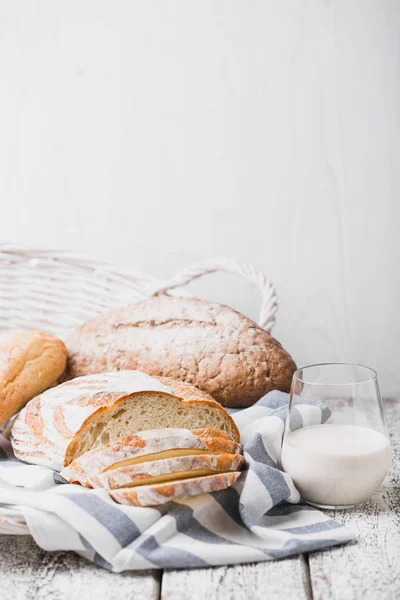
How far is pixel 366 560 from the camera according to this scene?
1.03 m

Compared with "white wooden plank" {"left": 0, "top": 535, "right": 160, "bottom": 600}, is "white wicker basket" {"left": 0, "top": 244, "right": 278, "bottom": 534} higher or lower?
higher

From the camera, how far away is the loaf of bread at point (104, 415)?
4.03 feet

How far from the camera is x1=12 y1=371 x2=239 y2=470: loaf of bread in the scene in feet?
4.03

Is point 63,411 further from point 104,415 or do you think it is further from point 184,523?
point 184,523

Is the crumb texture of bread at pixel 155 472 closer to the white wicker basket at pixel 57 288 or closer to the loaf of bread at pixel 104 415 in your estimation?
the loaf of bread at pixel 104 415

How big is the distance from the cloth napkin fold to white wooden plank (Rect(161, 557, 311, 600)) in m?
0.01

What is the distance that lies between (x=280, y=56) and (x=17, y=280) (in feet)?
3.36

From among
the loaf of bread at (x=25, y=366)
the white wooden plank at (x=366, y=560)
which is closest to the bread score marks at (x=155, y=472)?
the white wooden plank at (x=366, y=560)

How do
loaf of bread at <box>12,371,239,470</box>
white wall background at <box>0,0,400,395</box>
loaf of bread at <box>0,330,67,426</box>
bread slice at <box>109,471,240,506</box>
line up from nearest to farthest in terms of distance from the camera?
bread slice at <box>109,471,240,506</box>
loaf of bread at <box>12,371,239,470</box>
loaf of bread at <box>0,330,67,426</box>
white wall background at <box>0,0,400,395</box>

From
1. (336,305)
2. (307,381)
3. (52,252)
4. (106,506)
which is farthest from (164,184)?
(106,506)

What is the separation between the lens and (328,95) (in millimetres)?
2137

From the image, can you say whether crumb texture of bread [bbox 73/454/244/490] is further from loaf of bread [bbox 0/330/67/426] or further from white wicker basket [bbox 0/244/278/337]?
white wicker basket [bbox 0/244/278/337]

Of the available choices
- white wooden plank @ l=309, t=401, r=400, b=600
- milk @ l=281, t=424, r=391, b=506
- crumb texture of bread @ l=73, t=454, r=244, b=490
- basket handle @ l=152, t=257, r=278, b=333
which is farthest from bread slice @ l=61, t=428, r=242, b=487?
basket handle @ l=152, t=257, r=278, b=333

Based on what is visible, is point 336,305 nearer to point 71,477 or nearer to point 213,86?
point 213,86
